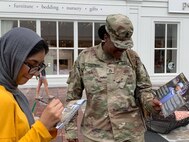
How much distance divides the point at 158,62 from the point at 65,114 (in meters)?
12.5

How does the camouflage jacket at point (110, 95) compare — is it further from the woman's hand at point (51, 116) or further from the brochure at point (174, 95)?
the woman's hand at point (51, 116)

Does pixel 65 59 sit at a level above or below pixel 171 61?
above

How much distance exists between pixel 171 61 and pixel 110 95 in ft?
38.9

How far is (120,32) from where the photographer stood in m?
2.31

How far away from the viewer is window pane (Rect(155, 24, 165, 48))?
13414mm

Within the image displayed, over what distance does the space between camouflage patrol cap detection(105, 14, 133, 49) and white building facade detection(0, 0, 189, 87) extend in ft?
33.2

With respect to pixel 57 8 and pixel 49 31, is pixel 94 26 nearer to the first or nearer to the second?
pixel 57 8

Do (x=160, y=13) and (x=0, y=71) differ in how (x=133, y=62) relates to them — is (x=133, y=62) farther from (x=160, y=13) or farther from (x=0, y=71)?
(x=160, y=13)

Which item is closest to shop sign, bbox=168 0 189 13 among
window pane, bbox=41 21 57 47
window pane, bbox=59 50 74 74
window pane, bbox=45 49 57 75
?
window pane, bbox=59 50 74 74

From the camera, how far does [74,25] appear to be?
12.5 meters

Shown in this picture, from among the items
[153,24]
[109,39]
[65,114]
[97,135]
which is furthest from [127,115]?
[153,24]

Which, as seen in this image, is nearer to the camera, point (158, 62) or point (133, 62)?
point (133, 62)

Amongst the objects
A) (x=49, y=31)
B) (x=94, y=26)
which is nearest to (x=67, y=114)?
(x=49, y=31)

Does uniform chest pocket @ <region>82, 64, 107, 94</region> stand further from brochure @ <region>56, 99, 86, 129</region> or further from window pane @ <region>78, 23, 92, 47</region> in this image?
window pane @ <region>78, 23, 92, 47</region>
